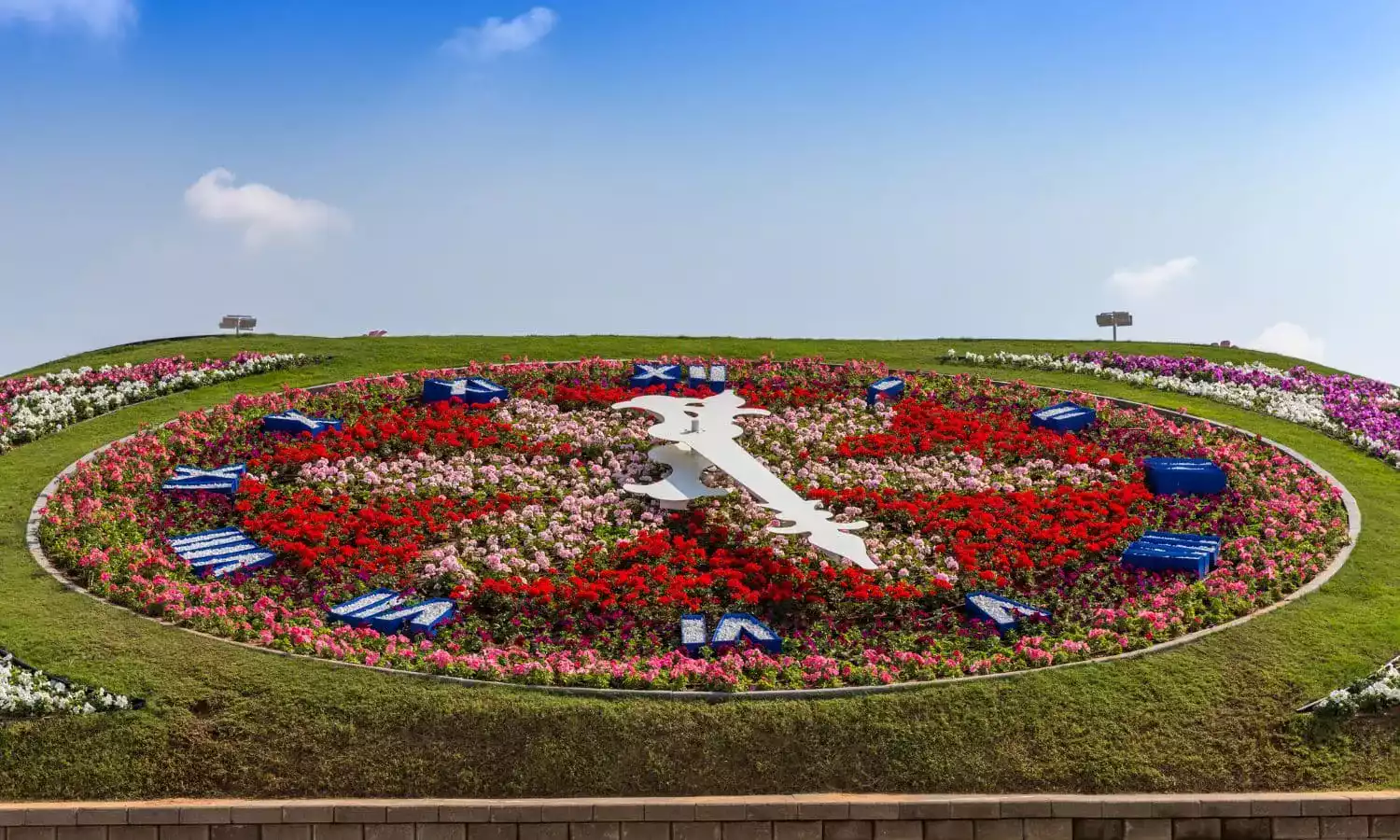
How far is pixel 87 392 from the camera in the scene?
1973 cm

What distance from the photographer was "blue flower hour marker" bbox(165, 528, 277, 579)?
13.3 metres

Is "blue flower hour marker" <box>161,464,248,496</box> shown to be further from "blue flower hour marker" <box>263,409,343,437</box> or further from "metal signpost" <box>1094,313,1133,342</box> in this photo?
"metal signpost" <box>1094,313,1133,342</box>

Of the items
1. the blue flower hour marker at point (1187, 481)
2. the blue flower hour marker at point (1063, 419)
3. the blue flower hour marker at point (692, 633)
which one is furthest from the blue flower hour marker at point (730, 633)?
the blue flower hour marker at point (1063, 419)

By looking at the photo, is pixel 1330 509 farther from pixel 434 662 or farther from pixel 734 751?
pixel 434 662

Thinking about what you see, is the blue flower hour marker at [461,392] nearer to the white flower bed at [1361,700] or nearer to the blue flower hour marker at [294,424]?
the blue flower hour marker at [294,424]

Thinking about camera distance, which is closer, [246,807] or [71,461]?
[246,807]

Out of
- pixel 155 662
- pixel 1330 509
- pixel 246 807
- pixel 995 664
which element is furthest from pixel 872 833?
pixel 1330 509

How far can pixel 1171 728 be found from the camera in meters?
10.8

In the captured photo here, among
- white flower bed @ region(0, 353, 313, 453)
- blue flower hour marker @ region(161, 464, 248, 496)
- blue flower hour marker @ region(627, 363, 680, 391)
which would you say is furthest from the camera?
blue flower hour marker @ region(627, 363, 680, 391)

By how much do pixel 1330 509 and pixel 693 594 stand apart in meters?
7.34

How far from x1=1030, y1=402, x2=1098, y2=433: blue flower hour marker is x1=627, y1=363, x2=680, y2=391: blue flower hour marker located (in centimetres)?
510

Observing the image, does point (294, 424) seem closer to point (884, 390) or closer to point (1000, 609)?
point (884, 390)

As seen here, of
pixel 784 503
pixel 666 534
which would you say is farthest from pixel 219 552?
pixel 784 503

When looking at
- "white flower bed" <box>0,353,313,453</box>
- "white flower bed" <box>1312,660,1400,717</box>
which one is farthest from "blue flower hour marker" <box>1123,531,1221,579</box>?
"white flower bed" <box>0,353,313,453</box>
